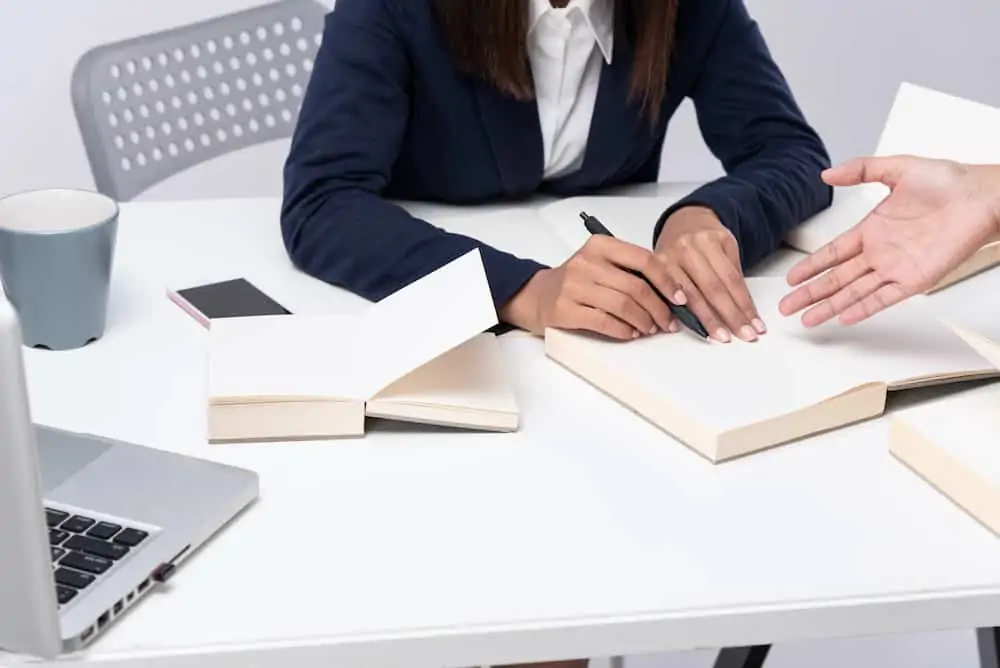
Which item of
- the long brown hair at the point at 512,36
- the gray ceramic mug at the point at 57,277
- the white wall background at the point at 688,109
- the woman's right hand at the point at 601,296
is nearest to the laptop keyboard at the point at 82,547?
the gray ceramic mug at the point at 57,277

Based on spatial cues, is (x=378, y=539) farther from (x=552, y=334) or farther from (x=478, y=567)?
(x=552, y=334)

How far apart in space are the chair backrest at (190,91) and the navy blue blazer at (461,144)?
357 millimetres

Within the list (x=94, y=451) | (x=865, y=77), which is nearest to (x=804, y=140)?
(x=94, y=451)

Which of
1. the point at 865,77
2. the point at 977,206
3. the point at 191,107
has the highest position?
the point at 977,206

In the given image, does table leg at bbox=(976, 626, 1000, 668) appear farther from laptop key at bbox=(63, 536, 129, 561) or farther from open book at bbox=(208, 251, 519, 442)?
laptop key at bbox=(63, 536, 129, 561)

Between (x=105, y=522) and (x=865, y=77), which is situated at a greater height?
(x=105, y=522)

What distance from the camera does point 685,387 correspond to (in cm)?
86

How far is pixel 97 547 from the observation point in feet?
2.22

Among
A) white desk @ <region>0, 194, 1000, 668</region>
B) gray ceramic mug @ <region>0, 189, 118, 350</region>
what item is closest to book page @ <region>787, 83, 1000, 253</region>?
white desk @ <region>0, 194, 1000, 668</region>

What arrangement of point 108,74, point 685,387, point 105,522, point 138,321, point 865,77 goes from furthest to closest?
point 865,77 < point 108,74 < point 138,321 < point 685,387 < point 105,522

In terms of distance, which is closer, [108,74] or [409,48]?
[409,48]

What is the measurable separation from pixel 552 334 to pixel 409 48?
0.40m

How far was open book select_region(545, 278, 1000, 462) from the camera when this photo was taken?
2.73 feet

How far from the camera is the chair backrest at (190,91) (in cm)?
150
